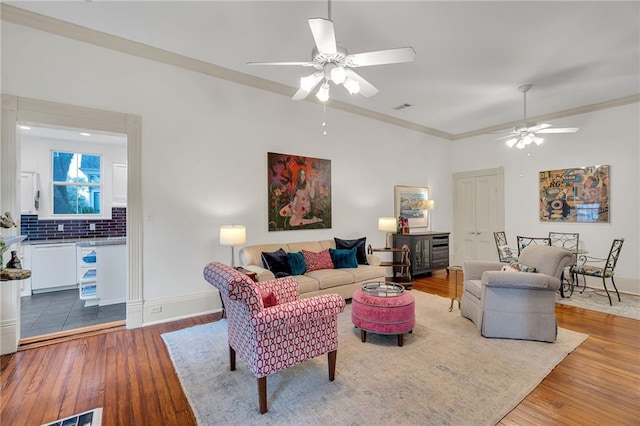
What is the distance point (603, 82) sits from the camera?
173 inches

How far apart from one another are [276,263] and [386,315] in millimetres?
1682

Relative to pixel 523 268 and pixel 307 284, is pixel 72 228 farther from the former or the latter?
pixel 523 268

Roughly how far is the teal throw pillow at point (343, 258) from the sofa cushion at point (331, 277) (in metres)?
0.17

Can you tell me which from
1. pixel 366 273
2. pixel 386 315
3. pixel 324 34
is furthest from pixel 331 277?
pixel 324 34

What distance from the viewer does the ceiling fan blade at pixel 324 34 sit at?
1.97m

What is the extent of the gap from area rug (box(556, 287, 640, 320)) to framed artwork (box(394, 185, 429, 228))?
2841 millimetres

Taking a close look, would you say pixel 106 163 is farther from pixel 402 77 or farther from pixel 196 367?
pixel 402 77

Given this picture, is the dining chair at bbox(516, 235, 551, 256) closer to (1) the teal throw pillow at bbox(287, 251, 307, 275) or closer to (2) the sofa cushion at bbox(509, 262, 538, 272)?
(2) the sofa cushion at bbox(509, 262, 538, 272)

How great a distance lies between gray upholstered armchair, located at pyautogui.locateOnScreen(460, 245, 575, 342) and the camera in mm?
3080

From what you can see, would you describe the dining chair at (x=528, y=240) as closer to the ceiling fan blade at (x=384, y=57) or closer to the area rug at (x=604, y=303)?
the area rug at (x=604, y=303)

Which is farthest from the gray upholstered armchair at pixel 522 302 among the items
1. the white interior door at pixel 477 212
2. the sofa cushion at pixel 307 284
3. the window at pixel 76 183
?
the window at pixel 76 183

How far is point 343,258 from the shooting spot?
464 centimetres

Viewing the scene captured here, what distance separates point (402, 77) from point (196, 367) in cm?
442

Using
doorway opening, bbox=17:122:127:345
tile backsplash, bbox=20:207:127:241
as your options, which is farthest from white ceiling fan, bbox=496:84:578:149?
tile backsplash, bbox=20:207:127:241
